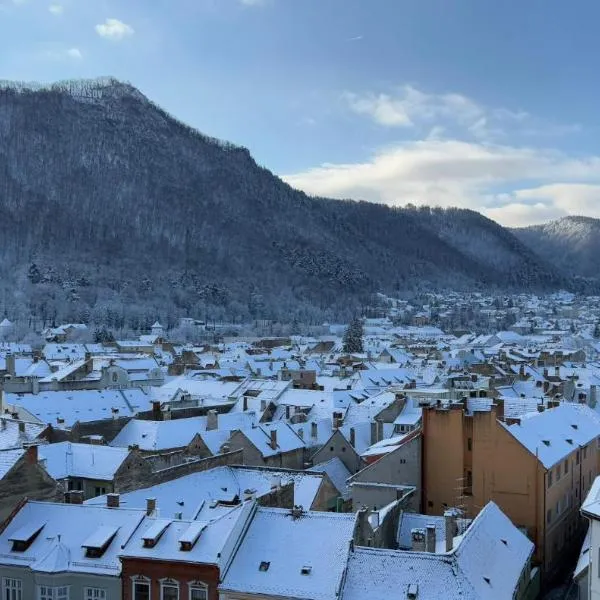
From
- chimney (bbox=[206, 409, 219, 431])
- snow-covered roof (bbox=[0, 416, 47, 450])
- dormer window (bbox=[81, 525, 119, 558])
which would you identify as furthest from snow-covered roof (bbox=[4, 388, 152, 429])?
dormer window (bbox=[81, 525, 119, 558])

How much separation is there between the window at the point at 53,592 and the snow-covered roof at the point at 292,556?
5.42m

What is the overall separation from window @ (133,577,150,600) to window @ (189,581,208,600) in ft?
4.90

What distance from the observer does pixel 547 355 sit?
13862 centimetres

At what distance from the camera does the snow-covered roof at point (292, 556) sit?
89.0 feet

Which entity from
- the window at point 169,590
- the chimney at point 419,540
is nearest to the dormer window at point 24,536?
the window at point 169,590

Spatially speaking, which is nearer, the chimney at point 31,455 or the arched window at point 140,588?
the arched window at point 140,588

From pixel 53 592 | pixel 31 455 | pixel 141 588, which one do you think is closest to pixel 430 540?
pixel 141 588

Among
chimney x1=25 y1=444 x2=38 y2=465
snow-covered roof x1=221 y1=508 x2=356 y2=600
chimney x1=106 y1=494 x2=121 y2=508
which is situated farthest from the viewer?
chimney x1=106 y1=494 x2=121 y2=508

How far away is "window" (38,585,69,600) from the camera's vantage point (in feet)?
92.7

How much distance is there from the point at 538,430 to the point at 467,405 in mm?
4225

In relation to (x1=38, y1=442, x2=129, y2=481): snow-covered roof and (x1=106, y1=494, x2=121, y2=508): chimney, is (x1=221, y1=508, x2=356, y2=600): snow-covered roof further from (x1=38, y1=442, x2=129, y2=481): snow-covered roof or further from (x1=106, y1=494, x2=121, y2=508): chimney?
(x1=38, y1=442, x2=129, y2=481): snow-covered roof

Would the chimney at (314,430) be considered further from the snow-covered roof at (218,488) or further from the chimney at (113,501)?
the chimney at (113,501)

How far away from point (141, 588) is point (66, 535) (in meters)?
3.61

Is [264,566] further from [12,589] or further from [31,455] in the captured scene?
[31,455]
